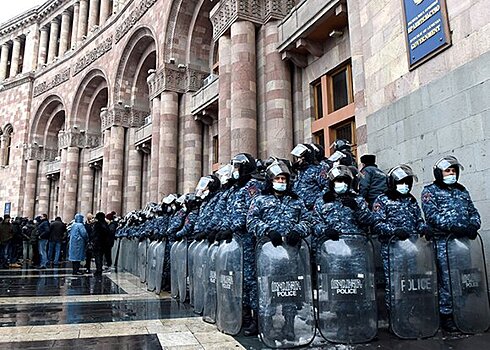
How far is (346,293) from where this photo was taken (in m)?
4.12

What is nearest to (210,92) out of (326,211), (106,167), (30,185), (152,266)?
(152,266)

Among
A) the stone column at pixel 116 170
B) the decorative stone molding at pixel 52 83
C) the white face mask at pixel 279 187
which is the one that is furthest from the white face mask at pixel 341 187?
the decorative stone molding at pixel 52 83

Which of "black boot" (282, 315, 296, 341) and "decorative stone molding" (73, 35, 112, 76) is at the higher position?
"decorative stone molding" (73, 35, 112, 76)

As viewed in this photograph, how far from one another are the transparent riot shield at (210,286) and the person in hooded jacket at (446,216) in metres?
2.54

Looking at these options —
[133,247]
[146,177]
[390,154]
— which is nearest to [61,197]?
[146,177]

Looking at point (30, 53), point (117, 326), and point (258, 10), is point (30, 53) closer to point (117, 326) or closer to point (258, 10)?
point (258, 10)

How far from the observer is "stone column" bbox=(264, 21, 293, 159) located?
11.2 m

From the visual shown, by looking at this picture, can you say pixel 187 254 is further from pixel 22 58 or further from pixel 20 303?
pixel 22 58

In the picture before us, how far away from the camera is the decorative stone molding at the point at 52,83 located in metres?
28.8

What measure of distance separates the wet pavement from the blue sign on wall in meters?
4.24

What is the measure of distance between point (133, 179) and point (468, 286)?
1861 cm

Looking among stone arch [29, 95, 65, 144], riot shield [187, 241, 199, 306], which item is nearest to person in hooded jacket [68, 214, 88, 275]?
riot shield [187, 241, 199, 306]

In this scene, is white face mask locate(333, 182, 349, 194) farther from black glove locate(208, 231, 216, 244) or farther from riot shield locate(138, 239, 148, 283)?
riot shield locate(138, 239, 148, 283)

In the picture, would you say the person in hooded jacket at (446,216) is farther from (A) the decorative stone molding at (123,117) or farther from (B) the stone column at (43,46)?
(B) the stone column at (43,46)
